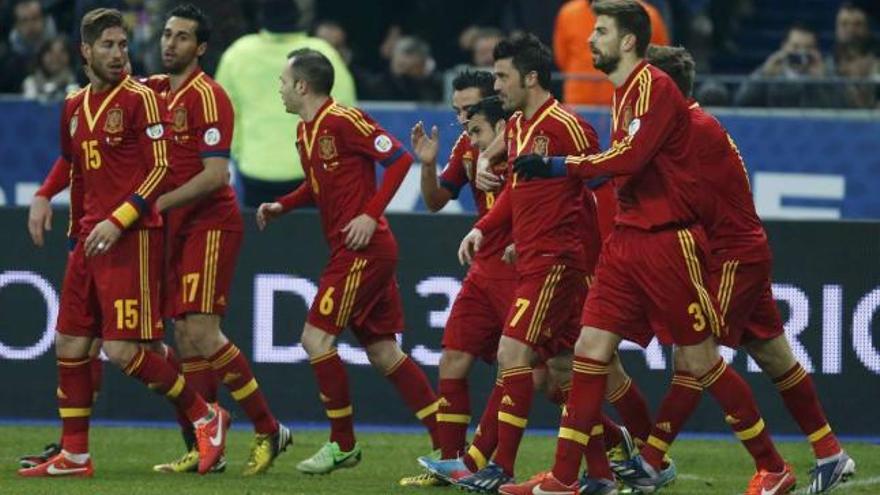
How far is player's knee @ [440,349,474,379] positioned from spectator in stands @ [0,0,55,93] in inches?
307

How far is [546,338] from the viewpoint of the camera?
33.0 ft

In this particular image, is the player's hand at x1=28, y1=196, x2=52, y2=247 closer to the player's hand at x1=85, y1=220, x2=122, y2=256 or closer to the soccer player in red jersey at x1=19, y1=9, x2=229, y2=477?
the soccer player in red jersey at x1=19, y1=9, x2=229, y2=477

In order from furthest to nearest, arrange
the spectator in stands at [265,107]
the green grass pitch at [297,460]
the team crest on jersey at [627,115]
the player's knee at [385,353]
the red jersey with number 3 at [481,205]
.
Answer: the spectator in stands at [265,107] < the player's knee at [385,353] < the red jersey with number 3 at [481,205] < the green grass pitch at [297,460] < the team crest on jersey at [627,115]

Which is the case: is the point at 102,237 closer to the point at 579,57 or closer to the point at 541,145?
the point at 541,145

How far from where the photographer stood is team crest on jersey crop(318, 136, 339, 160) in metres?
11.1

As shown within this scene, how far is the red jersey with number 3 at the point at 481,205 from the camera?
10758 millimetres

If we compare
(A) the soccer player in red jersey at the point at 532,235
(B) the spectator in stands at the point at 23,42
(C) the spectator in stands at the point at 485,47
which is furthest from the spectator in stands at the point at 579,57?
(A) the soccer player in red jersey at the point at 532,235

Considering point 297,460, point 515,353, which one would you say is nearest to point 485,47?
point 297,460

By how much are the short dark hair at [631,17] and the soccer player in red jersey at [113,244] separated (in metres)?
2.36

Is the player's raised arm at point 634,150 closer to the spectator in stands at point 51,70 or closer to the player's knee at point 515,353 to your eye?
the player's knee at point 515,353

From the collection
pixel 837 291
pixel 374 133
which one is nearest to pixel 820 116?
pixel 837 291

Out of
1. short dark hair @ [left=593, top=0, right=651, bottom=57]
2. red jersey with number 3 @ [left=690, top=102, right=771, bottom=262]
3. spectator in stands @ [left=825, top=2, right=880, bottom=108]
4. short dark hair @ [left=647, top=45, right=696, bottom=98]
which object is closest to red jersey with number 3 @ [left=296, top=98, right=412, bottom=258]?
short dark hair @ [left=647, top=45, right=696, bottom=98]

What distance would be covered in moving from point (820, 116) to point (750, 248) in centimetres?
600

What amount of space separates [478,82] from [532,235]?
117cm
